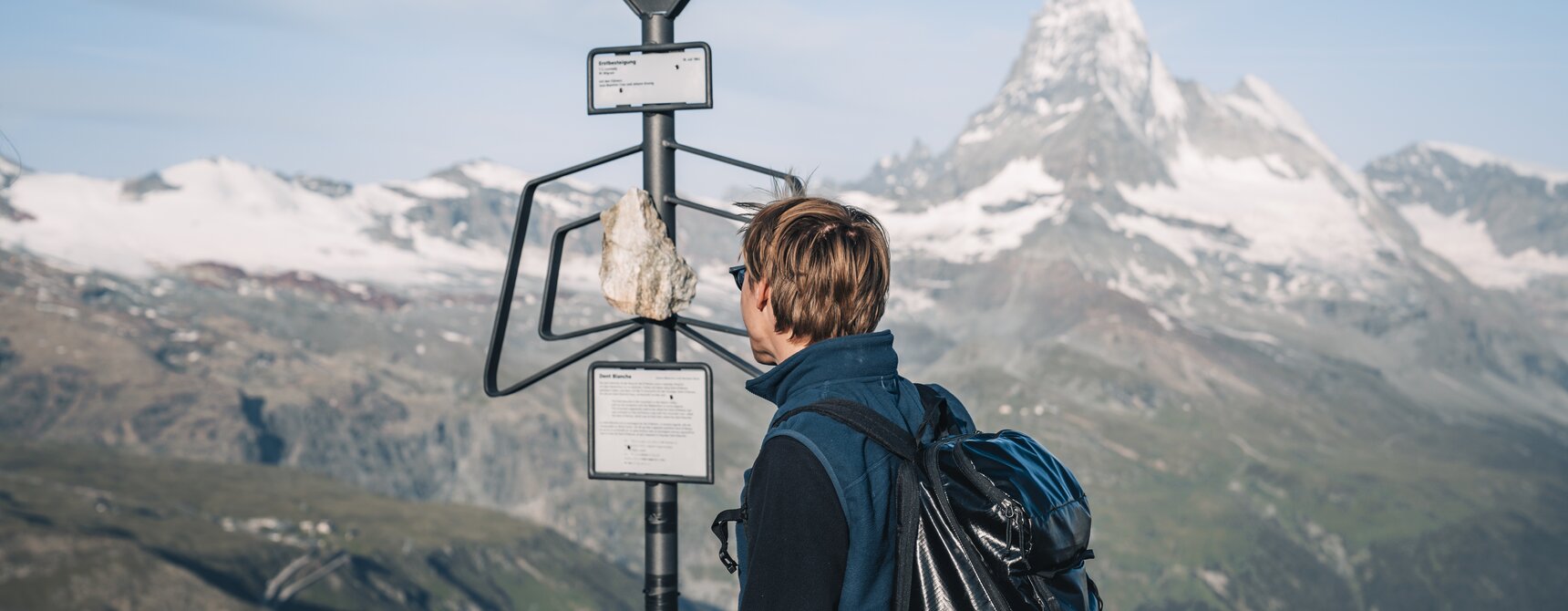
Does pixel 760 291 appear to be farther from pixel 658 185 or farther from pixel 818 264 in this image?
pixel 658 185

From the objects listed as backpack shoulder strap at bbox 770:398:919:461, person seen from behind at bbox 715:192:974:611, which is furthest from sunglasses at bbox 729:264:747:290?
backpack shoulder strap at bbox 770:398:919:461

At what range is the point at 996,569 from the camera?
12.1 ft

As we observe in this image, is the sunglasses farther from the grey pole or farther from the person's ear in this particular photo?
the grey pole

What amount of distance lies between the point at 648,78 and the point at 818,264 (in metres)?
3.80

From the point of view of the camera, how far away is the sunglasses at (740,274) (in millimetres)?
4398

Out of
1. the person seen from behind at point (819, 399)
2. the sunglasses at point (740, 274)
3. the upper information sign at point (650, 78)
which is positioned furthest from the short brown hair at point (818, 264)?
the upper information sign at point (650, 78)

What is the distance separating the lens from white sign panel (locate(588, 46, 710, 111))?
748 centimetres

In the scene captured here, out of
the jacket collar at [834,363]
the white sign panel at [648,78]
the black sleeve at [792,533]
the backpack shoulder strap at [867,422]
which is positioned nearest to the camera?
the black sleeve at [792,533]

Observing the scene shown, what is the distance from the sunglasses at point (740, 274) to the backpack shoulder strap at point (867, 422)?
2.07 ft

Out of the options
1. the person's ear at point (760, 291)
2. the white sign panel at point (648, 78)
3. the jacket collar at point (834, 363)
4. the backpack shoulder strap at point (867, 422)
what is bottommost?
the backpack shoulder strap at point (867, 422)

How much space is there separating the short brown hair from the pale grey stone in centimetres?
329

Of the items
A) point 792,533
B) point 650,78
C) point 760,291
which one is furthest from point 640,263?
point 792,533

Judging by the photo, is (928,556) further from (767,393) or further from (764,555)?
(767,393)

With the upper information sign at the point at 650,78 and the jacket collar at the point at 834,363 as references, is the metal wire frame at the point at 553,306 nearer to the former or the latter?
the upper information sign at the point at 650,78
